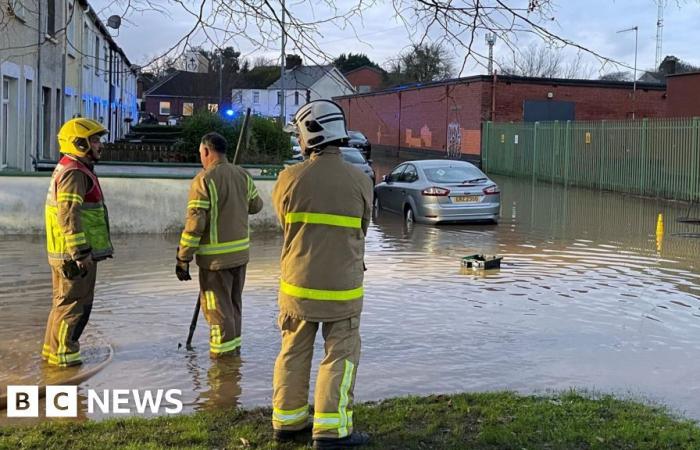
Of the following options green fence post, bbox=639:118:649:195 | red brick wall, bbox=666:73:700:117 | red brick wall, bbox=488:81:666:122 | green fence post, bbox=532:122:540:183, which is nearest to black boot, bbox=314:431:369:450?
→ green fence post, bbox=639:118:649:195

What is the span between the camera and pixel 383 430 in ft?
16.5

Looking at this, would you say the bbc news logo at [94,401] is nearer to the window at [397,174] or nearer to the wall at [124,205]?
the wall at [124,205]

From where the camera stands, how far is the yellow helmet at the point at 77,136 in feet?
21.1

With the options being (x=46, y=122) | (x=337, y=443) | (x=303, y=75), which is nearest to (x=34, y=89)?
(x=46, y=122)

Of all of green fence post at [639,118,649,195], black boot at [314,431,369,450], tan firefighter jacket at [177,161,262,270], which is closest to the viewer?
black boot at [314,431,369,450]

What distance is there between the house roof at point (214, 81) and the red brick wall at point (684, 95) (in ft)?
56.7

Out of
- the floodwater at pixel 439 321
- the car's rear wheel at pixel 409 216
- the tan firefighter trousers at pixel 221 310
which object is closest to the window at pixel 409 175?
the car's rear wheel at pixel 409 216

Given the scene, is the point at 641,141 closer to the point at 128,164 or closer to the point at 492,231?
the point at 492,231

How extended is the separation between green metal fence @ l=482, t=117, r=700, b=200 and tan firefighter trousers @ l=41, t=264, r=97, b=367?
18.8 m

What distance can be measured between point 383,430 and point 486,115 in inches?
1366

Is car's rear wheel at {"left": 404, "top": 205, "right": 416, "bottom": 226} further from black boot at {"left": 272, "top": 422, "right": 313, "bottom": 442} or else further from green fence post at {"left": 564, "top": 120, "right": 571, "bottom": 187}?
green fence post at {"left": 564, "top": 120, "right": 571, "bottom": 187}

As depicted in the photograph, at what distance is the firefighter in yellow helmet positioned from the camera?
6.27 meters

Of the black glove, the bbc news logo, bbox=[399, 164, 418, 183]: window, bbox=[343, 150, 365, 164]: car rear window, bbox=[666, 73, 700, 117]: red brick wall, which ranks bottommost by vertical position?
the bbc news logo

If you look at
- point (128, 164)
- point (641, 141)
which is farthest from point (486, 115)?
point (128, 164)
